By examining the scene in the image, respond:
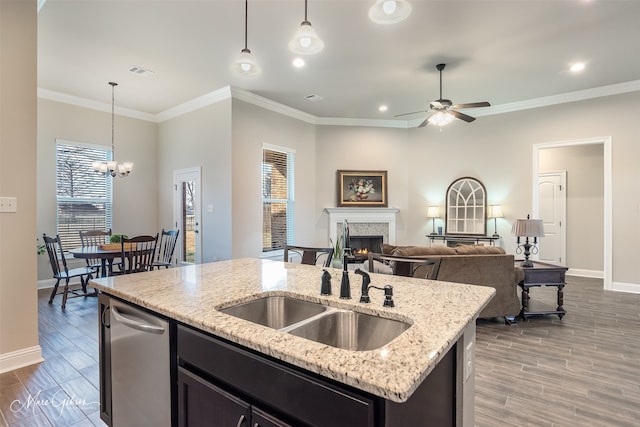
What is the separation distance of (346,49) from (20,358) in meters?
4.38

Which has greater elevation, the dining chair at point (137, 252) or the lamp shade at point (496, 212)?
the lamp shade at point (496, 212)

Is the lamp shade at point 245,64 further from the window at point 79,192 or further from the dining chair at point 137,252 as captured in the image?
the window at point 79,192

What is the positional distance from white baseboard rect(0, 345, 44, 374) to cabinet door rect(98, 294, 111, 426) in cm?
152

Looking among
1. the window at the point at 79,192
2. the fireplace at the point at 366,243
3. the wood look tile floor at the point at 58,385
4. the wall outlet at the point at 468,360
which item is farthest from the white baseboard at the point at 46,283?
the wall outlet at the point at 468,360

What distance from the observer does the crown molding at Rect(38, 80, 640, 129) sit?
16.6 feet

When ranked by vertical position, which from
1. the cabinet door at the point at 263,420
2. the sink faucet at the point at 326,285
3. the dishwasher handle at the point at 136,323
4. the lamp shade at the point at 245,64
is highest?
the lamp shade at the point at 245,64

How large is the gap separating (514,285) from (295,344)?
345cm

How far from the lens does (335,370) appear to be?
78 cm

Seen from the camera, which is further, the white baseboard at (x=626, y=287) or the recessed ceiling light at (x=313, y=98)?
the recessed ceiling light at (x=313, y=98)

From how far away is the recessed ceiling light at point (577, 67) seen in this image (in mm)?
4281

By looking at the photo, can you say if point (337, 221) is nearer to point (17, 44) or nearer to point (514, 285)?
point (514, 285)

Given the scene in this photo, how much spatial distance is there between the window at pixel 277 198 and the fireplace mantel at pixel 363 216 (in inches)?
36.6

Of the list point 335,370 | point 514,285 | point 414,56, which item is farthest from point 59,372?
point 414,56

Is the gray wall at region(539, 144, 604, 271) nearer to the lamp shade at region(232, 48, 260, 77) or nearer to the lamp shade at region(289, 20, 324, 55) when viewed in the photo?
the lamp shade at region(289, 20, 324, 55)
